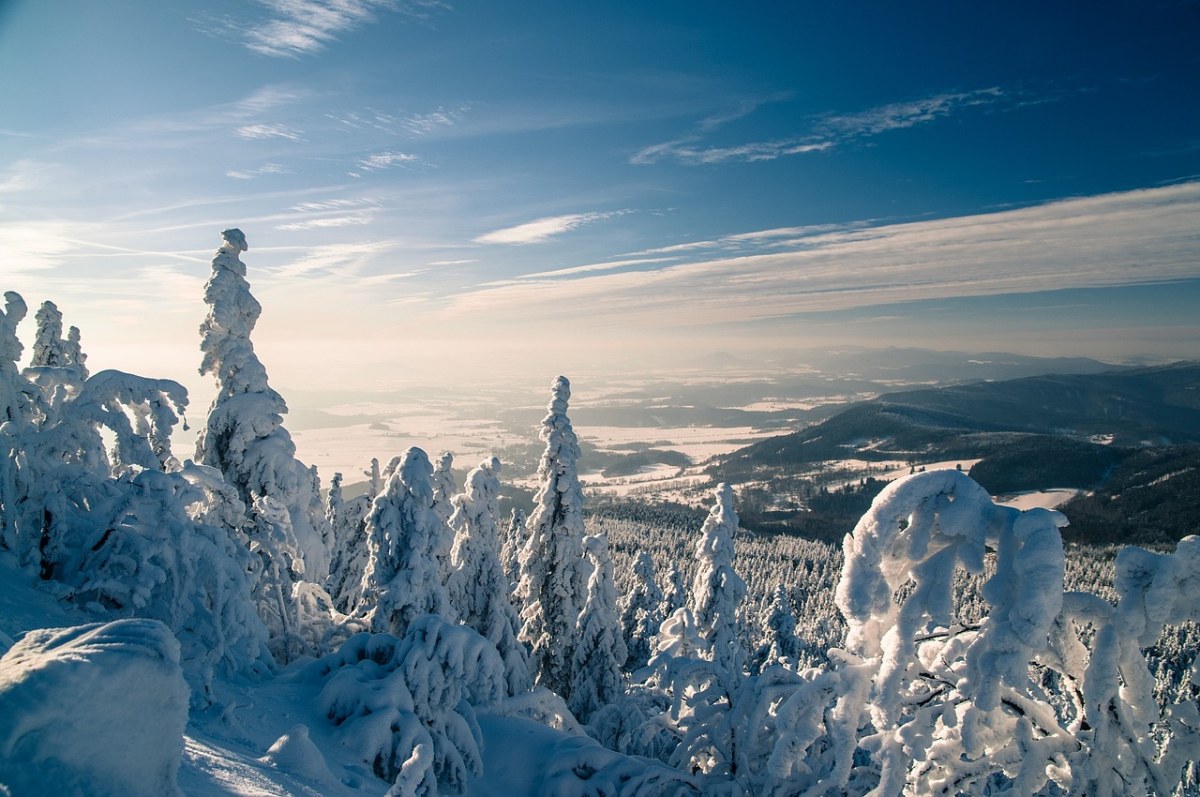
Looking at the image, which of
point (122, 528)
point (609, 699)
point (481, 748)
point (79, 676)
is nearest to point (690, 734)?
point (481, 748)

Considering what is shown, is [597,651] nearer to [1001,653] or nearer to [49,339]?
[1001,653]

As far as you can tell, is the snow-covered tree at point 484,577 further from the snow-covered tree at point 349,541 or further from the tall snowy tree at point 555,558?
the snow-covered tree at point 349,541

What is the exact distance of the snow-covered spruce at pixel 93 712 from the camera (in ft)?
9.88

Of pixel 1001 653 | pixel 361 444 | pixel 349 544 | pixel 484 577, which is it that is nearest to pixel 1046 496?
pixel 361 444

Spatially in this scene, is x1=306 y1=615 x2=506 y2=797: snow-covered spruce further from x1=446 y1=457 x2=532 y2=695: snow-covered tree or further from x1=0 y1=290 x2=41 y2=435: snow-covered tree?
x1=446 y1=457 x2=532 y2=695: snow-covered tree

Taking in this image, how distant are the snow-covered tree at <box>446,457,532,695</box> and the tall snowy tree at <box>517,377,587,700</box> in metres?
1.20

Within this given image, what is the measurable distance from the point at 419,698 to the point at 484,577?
13.5 metres

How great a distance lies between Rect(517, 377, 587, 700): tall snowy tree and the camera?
870 inches

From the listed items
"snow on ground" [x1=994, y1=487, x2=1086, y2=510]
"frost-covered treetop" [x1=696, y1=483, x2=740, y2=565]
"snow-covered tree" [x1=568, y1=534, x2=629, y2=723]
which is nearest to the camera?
"snow-covered tree" [x1=568, y1=534, x2=629, y2=723]

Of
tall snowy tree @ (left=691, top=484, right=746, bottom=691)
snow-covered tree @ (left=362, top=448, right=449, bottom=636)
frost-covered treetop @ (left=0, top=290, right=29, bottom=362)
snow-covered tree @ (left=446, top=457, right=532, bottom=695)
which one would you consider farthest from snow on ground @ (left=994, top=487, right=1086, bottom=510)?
frost-covered treetop @ (left=0, top=290, right=29, bottom=362)

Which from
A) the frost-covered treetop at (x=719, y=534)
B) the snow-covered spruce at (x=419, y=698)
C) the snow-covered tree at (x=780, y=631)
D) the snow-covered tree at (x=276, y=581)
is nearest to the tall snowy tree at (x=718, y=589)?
the frost-covered treetop at (x=719, y=534)

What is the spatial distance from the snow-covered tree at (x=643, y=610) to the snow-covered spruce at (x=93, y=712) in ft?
97.6

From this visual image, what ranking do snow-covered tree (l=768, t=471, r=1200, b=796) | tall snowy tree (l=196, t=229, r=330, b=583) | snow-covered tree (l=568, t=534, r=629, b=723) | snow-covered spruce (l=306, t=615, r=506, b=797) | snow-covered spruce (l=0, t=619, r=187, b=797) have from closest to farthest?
snow-covered spruce (l=0, t=619, r=187, b=797), snow-covered tree (l=768, t=471, r=1200, b=796), snow-covered spruce (l=306, t=615, r=506, b=797), tall snowy tree (l=196, t=229, r=330, b=583), snow-covered tree (l=568, t=534, r=629, b=723)

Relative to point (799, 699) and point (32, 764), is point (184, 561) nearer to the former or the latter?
point (32, 764)
